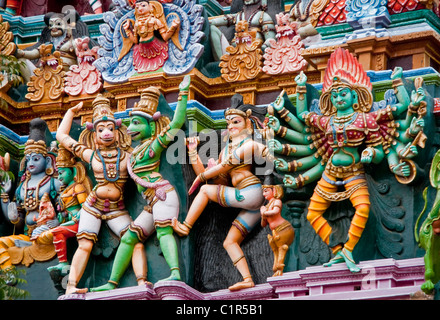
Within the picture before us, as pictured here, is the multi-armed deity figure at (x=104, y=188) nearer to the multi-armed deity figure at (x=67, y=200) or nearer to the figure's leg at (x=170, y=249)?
the multi-armed deity figure at (x=67, y=200)

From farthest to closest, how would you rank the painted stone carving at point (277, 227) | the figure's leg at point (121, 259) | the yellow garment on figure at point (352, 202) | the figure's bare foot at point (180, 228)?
1. the figure's leg at point (121, 259)
2. the figure's bare foot at point (180, 228)
3. the painted stone carving at point (277, 227)
4. the yellow garment on figure at point (352, 202)

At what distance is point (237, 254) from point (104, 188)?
1.92 meters

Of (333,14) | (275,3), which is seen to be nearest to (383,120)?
(333,14)

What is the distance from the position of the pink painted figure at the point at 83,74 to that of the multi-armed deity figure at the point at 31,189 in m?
0.83

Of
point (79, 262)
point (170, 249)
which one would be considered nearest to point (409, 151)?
point (170, 249)

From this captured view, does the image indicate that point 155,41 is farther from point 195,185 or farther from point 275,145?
point 275,145

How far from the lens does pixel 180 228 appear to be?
1953 cm

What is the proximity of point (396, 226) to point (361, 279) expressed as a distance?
78 cm

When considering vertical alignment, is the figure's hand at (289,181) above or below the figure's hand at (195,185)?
below

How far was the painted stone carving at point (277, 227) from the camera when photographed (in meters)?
19.0

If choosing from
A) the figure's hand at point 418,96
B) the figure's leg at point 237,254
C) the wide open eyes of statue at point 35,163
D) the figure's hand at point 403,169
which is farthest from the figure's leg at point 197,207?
the figure's hand at point 418,96

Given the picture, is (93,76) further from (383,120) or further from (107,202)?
(383,120)

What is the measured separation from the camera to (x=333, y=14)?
19922 millimetres

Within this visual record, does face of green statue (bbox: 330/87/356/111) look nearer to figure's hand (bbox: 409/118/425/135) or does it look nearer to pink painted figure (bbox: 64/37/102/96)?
figure's hand (bbox: 409/118/425/135)
